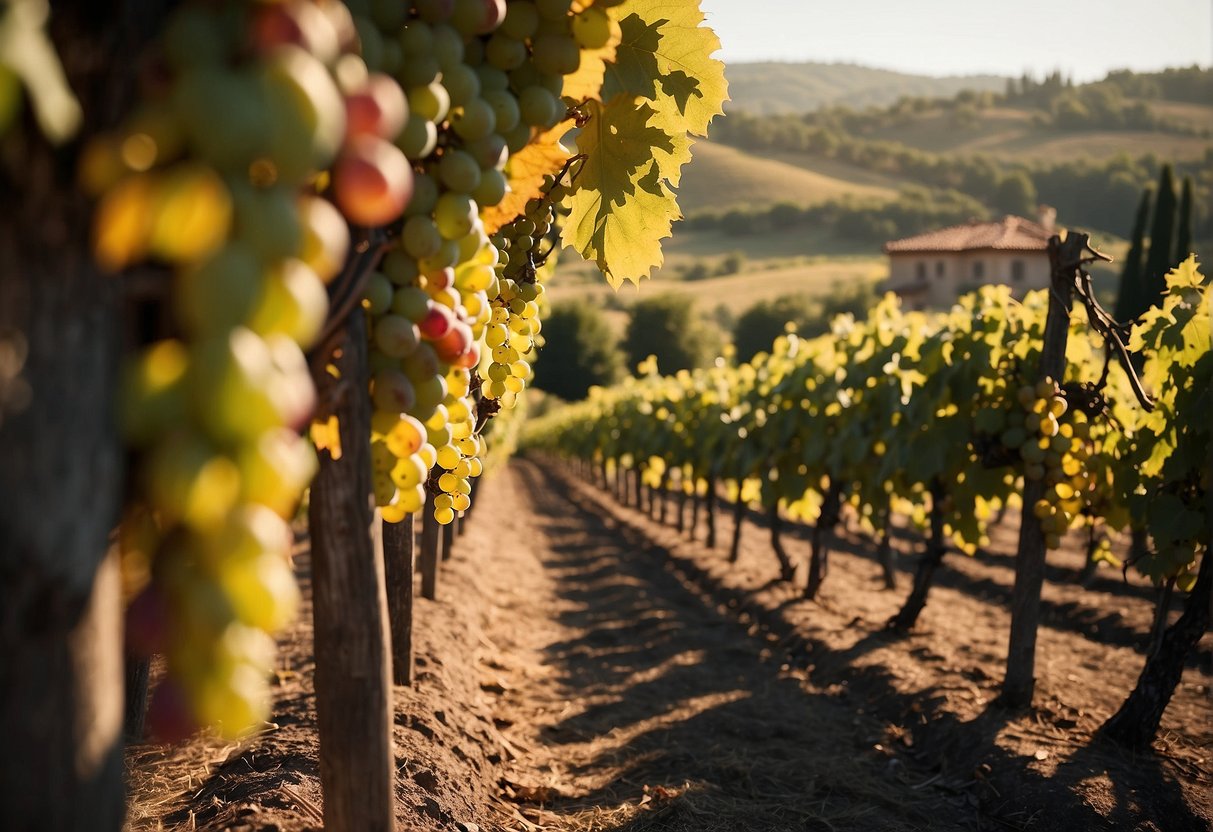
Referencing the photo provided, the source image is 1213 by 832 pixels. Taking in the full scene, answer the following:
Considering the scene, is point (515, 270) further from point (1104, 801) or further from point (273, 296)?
point (1104, 801)

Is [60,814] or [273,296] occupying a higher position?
[273,296]

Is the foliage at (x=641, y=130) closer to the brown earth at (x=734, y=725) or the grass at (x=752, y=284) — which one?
the brown earth at (x=734, y=725)

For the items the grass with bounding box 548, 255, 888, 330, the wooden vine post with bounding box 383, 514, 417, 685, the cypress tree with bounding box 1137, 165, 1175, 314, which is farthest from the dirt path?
the grass with bounding box 548, 255, 888, 330

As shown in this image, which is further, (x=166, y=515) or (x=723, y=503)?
(x=723, y=503)

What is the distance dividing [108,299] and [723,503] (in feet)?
72.0

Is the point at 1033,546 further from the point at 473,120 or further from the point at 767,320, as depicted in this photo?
the point at 767,320

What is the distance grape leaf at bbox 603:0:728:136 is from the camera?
241 centimetres

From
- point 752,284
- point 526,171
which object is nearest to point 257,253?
point 526,171

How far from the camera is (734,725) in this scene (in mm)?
5867

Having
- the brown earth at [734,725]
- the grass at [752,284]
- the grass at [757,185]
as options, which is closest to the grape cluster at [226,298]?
the brown earth at [734,725]

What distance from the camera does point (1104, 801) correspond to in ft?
14.8

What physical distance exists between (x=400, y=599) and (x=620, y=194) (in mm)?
2859

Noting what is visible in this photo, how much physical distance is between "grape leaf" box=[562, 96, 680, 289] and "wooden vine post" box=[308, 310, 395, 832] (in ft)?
3.71

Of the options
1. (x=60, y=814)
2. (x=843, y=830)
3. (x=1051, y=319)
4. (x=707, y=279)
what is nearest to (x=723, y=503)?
(x=1051, y=319)
